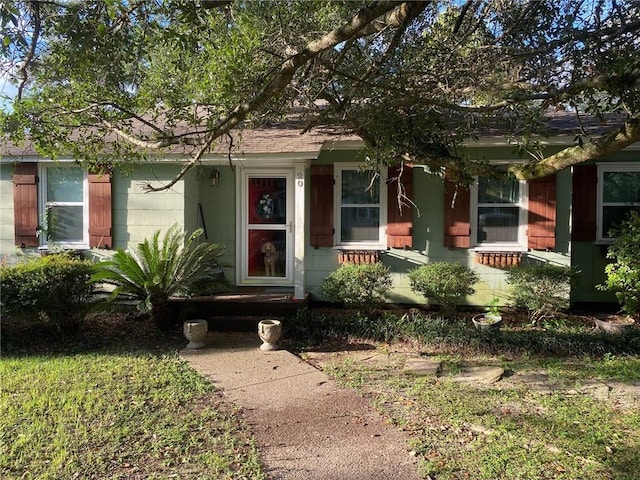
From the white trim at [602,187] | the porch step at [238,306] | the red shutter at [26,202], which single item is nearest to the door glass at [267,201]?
the porch step at [238,306]

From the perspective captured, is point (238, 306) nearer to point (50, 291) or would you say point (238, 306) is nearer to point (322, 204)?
point (322, 204)

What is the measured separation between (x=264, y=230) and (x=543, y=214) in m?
4.64

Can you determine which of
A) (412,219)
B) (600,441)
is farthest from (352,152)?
(600,441)

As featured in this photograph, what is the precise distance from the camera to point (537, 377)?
5367mm

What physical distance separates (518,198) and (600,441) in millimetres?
4864

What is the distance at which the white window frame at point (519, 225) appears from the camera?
791cm

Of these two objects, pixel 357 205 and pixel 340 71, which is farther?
pixel 357 205

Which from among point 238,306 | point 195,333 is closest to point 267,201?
point 238,306

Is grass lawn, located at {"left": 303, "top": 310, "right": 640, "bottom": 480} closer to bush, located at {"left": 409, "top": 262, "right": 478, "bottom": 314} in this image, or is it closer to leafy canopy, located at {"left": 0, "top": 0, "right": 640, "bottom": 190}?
bush, located at {"left": 409, "top": 262, "right": 478, "bottom": 314}

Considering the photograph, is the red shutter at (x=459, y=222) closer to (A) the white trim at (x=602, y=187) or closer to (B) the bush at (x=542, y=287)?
(B) the bush at (x=542, y=287)

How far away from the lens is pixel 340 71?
6.19 meters

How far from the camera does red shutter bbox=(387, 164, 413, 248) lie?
8.09 metres

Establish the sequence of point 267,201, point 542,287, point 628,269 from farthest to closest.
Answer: point 267,201
point 542,287
point 628,269

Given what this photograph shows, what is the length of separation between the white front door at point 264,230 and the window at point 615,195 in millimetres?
5364
